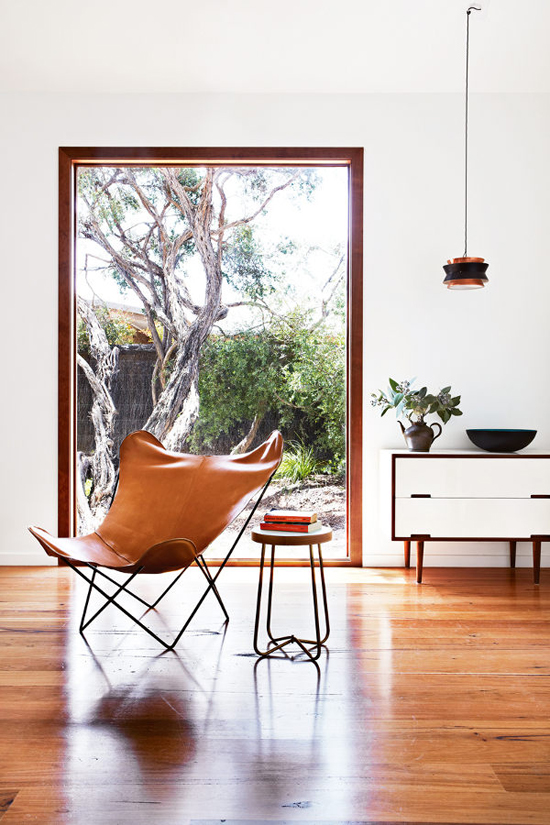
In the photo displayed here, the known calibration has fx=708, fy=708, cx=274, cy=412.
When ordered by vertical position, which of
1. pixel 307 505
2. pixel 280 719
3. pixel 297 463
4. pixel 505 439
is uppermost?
pixel 505 439

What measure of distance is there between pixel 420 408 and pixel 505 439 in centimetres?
→ 49

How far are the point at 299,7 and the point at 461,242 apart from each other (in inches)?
63.3

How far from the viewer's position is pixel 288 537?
2.54m

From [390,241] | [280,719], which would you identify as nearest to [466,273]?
[390,241]

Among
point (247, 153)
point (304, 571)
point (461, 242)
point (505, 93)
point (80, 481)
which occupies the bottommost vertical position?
point (304, 571)

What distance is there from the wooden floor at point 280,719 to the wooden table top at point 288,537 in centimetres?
45

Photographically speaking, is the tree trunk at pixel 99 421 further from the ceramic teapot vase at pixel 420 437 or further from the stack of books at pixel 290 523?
the stack of books at pixel 290 523

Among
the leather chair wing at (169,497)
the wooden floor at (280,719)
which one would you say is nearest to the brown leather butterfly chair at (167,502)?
the leather chair wing at (169,497)

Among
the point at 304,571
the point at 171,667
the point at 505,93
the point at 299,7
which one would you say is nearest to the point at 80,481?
the point at 304,571

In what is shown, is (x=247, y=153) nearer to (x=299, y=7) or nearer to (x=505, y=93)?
(x=299, y=7)

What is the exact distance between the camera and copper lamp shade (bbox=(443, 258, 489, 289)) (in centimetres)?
375

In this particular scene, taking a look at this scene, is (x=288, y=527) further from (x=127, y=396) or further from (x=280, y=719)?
(x=127, y=396)

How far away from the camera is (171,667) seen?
Result: 8.41 ft

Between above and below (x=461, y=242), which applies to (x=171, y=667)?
below
